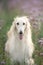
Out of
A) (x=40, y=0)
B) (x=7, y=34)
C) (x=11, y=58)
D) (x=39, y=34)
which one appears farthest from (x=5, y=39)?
(x=40, y=0)

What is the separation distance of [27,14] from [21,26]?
220 millimetres

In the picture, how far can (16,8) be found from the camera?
1.53 m

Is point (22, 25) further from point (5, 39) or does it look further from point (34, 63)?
point (34, 63)

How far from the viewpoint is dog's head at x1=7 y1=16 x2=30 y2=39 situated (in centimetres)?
130

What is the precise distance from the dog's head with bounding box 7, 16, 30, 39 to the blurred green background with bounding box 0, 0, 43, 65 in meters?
0.08

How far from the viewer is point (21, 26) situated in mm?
1306

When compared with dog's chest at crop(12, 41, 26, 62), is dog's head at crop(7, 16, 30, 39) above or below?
above

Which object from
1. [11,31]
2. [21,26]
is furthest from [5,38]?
[21,26]

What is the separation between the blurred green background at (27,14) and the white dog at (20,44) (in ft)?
0.12

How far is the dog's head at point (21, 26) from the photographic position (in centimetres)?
130

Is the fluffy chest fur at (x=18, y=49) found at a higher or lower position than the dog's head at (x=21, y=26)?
lower

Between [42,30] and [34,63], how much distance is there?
0.78ft

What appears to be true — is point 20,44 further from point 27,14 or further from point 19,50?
point 27,14

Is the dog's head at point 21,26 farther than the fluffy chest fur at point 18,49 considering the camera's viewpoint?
No
